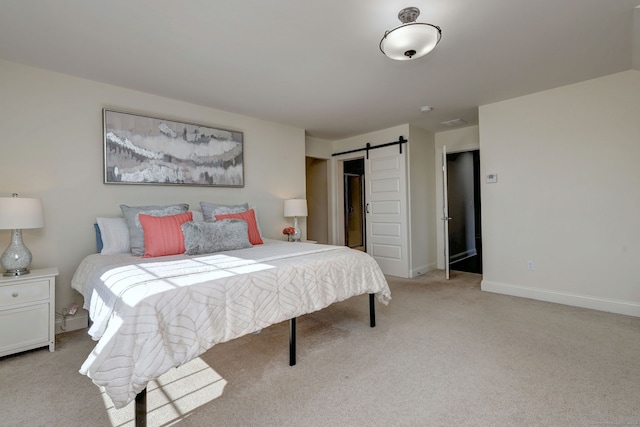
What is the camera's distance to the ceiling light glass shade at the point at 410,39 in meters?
1.78

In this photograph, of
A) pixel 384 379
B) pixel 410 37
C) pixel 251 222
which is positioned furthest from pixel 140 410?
pixel 410 37

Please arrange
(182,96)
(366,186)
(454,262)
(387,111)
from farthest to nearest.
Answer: (454,262) → (366,186) → (387,111) → (182,96)

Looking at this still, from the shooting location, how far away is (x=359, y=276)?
2496mm

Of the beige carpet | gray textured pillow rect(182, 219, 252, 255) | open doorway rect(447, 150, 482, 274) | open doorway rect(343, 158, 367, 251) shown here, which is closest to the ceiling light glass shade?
gray textured pillow rect(182, 219, 252, 255)

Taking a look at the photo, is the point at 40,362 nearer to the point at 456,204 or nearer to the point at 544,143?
the point at 544,143

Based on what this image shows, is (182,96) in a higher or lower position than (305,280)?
higher

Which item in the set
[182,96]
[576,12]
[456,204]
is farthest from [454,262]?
[182,96]

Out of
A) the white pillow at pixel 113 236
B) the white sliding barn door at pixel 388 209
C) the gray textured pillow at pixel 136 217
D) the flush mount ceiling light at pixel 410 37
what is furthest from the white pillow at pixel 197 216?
the white sliding barn door at pixel 388 209

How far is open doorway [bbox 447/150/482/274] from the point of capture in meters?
5.71

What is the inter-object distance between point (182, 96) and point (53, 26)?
4.30 ft

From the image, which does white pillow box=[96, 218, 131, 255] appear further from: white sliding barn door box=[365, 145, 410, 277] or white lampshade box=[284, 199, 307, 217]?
white sliding barn door box=[365, 145, 410, 277]

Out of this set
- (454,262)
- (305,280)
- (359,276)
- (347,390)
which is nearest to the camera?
(347,390)

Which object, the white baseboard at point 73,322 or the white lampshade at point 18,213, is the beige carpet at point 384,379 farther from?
the white lampshade at point 18,213

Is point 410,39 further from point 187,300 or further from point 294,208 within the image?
point 294,208
